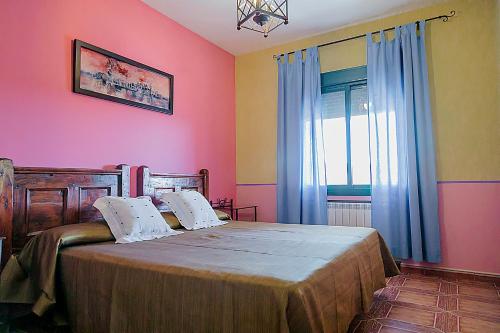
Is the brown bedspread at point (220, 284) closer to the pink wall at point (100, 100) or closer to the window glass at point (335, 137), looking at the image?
the pink wall at point (100, 100)

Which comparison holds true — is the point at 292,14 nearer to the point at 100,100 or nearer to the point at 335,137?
the point at 335,137

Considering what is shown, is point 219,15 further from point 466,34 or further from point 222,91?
point 466,34

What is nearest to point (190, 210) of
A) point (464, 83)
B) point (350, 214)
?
point (350, 214)

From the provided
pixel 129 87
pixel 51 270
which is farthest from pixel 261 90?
pixel 51 270

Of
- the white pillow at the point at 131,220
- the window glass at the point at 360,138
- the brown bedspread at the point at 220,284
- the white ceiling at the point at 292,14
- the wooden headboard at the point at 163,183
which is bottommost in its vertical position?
the brown bedspread at the point at 220,284

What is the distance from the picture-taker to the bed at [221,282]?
1229 mm

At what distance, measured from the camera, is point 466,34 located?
313cm

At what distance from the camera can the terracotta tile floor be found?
203 centimetres

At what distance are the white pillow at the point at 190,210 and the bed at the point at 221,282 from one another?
0.47m

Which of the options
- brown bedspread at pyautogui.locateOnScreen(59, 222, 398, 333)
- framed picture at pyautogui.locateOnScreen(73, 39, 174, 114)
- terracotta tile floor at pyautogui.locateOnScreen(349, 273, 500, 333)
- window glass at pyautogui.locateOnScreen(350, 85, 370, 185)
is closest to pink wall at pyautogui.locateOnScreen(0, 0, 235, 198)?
framed picture at pyautogui.locateOnScreen(73, 39, 174, 114)

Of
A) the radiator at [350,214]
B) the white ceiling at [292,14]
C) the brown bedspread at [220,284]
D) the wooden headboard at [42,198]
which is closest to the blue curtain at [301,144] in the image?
the radiator at [350,214]

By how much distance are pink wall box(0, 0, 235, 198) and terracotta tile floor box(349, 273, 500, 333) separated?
2.31 meters

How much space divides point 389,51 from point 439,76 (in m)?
0.57

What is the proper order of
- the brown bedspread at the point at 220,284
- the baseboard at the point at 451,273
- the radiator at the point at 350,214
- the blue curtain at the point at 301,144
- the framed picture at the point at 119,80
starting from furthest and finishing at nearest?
the blue curtain at the point at 301,144
the radiator at the point at 350,214
the baseboard at the point at 451,273
the framed picture at the point at 119,80
the brown bedspread at the point at 220,284
